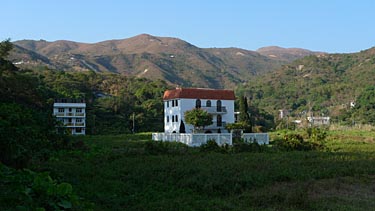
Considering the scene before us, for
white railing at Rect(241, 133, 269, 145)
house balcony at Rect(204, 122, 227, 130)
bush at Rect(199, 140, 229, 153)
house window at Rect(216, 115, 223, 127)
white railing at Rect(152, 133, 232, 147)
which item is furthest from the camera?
house window at Rect(216, 115, 223, 127)

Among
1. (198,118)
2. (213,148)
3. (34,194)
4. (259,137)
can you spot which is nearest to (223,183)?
(34,194)

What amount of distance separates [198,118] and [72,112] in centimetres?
2232

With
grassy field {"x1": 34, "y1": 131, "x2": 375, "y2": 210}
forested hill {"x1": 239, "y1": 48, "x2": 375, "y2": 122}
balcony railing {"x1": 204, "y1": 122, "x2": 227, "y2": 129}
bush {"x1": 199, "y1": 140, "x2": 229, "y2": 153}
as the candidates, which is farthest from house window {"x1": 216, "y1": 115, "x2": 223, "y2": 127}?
forested hill {"x1": 239, "y1": 48, "x2": 375, "y2": 122}

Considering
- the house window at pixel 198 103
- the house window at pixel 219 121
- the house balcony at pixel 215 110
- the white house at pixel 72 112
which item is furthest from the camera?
the white house at pixel 72 112

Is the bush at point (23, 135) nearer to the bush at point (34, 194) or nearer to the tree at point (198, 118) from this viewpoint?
the bush at point (34, 194)

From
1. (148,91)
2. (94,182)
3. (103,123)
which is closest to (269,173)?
(94,182)

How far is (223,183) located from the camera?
1146 centimetres

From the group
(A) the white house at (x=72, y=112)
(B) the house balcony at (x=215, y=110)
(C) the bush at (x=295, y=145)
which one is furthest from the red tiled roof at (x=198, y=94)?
(C) the bush at (x=295, y=145)

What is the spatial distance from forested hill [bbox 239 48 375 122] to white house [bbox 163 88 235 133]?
1883 inches

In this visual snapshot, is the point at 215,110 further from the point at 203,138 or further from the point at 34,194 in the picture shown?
the point at 34,194

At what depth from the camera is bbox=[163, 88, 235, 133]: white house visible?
41.5 m

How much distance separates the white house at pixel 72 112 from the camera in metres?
53.7

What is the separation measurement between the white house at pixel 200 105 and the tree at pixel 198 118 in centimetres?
201

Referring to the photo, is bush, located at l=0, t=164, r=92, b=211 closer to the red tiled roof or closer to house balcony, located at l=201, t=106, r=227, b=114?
the red tiled roof
